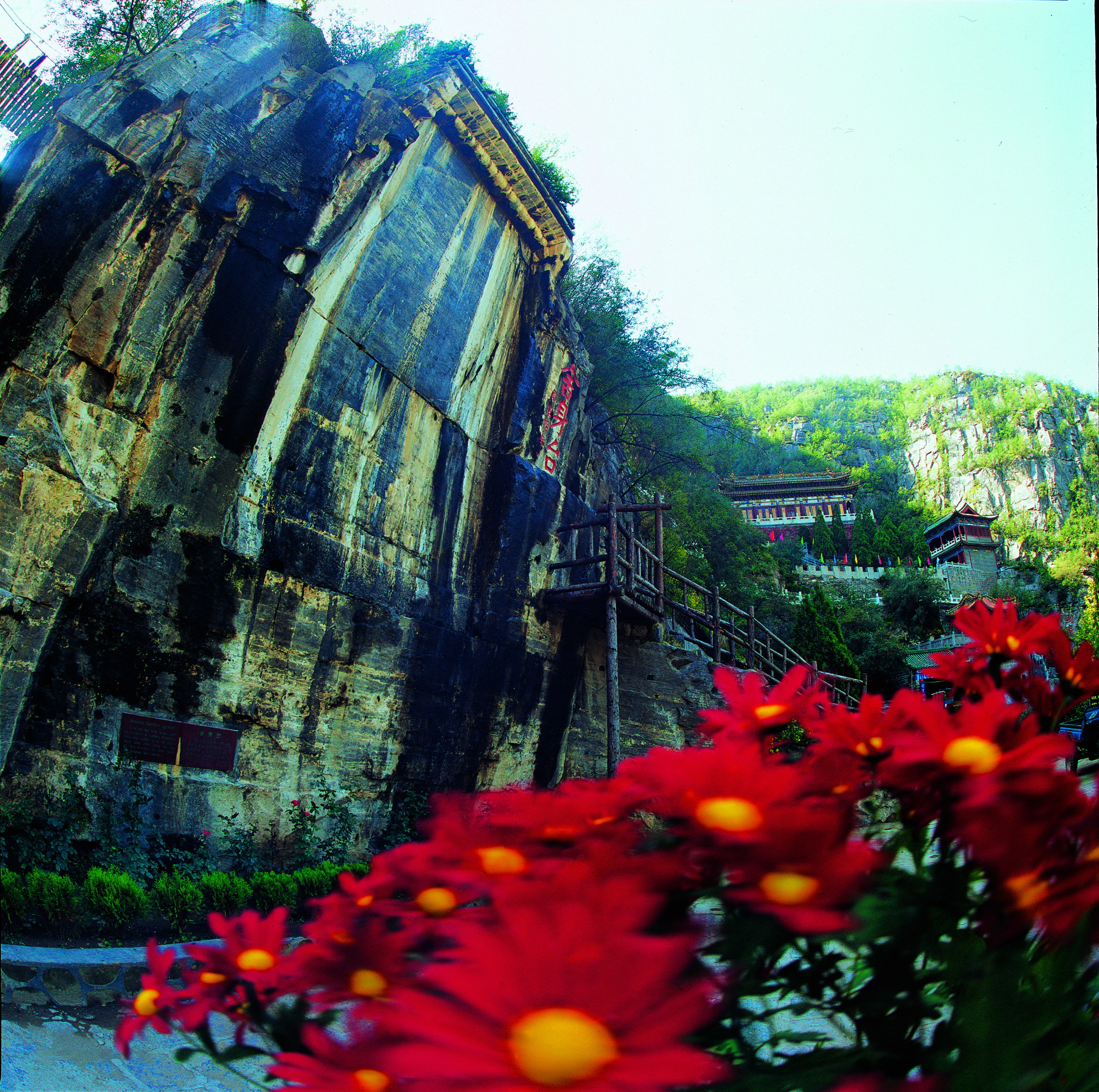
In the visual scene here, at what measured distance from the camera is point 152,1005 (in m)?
0.75

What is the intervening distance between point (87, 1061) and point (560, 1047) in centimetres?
371

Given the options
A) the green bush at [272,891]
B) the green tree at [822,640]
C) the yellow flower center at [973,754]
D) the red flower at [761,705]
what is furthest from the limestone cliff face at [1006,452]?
the yellow flower center at [973,754]

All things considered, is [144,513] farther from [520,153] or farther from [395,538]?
[520,153]

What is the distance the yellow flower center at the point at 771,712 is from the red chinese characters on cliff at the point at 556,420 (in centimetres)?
830

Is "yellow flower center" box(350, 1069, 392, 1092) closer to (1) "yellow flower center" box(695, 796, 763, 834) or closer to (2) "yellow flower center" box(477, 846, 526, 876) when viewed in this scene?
(2) "yellow flower center" box(477, 846, 526, 876)

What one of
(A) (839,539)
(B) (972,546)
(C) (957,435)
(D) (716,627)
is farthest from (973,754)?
(C) (957,435)

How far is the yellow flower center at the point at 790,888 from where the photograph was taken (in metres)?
0.55

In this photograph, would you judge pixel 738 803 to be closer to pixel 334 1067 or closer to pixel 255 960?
pixel 334 1067

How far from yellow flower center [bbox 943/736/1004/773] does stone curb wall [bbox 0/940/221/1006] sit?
3924 millimetres

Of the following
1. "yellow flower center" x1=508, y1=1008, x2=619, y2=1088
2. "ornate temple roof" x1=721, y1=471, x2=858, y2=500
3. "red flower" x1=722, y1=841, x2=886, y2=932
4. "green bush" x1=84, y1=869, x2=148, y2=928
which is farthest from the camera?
"ornate temple roof" x1=721, y1=471, x2=858, y2=500

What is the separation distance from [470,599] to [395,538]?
128 cm

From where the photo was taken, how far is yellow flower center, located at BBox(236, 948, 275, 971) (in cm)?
74

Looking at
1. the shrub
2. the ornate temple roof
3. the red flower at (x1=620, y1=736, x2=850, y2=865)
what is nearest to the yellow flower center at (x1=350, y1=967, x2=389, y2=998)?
the red flower at (x1=620, y1=736, x2=850, y2=865)

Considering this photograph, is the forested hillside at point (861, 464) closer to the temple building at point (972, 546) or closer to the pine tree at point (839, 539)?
the pine tree at point (839, 539)
